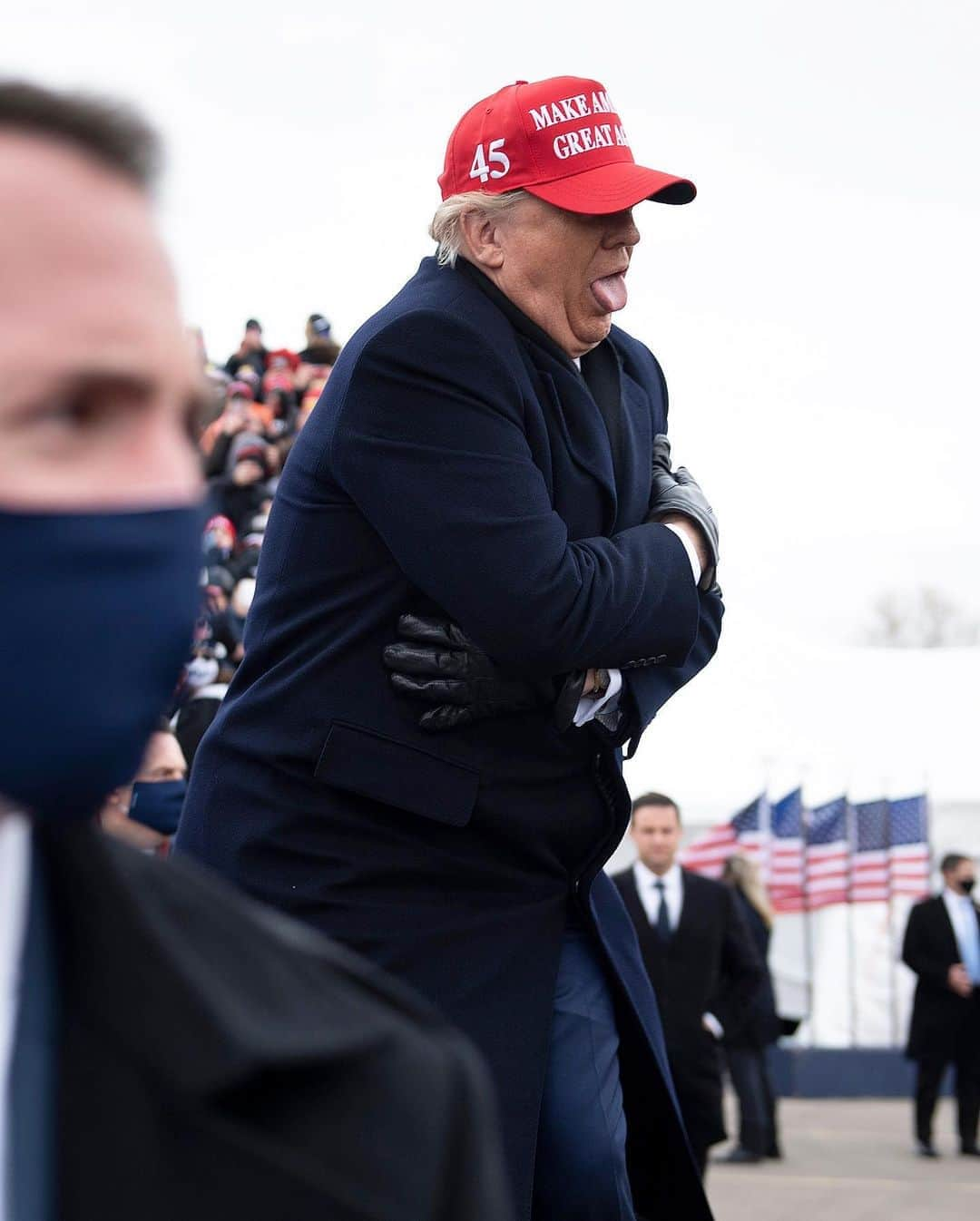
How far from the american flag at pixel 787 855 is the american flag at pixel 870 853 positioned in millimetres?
450

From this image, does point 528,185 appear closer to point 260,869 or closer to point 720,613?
point 720,613

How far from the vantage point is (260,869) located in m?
2.21

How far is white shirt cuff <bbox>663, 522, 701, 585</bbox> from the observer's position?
2357 mm

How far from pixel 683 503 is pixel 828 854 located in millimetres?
14237

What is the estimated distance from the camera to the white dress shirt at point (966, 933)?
539 inches

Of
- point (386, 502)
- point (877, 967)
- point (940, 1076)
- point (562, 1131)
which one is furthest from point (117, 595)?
point (877, 967)

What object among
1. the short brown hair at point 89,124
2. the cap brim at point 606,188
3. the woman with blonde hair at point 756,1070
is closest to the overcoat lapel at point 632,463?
the cap brim at point 606,188

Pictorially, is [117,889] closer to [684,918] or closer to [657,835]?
[684,918]

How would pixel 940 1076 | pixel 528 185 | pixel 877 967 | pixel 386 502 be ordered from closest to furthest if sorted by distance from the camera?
pixel 386 502, pixel 528 185, pixel 940 1076, pixel 877 967

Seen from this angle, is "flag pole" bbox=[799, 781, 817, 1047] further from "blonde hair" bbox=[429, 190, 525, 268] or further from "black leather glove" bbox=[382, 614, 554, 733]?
"black leather glove" bbox=[382, 614, 554, 733]

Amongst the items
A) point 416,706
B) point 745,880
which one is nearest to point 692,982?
point 745,880

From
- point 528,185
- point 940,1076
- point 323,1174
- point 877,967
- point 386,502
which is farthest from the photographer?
point 877,967

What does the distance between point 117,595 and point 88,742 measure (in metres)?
0.06

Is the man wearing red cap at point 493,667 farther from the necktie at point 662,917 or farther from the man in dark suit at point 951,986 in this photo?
the man in dark suit at point 951,986
